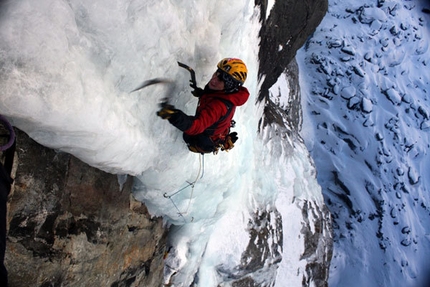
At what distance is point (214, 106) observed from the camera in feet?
9.45

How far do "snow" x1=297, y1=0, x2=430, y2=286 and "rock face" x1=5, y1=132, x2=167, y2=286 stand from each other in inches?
447

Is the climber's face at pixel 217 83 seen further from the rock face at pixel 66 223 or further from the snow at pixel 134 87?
the rock face at pixel 66 223

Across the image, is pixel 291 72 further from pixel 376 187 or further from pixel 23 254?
pixel 23 254

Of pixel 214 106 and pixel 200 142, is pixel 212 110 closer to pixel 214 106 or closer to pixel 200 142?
pixel 214 106

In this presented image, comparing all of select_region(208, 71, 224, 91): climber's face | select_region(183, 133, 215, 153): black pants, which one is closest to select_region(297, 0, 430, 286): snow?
select_region(183, 133, 215, 153): black pants

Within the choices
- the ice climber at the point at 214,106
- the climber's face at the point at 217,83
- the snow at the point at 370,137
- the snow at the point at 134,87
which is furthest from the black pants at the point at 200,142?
the snow at the point at 370,137

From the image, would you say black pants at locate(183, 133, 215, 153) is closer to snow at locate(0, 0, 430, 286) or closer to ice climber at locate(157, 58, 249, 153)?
ice climber at locate(157, 58, 249, 153)

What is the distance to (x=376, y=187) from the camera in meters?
13.9

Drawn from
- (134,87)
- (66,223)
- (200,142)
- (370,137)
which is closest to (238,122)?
(200,142)

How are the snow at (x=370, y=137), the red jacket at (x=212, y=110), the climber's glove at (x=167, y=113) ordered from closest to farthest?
1. the climber's glove at (x=167, y=113)
2. the red jacket at (x=212, y=110)
3. the snow at (x=370, y=137)

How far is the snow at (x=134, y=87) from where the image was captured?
5.89ft

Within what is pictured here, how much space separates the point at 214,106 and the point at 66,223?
156cm

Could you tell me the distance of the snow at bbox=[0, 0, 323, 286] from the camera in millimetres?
1796

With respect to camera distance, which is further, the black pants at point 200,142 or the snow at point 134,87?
the black pants at point 200,142
